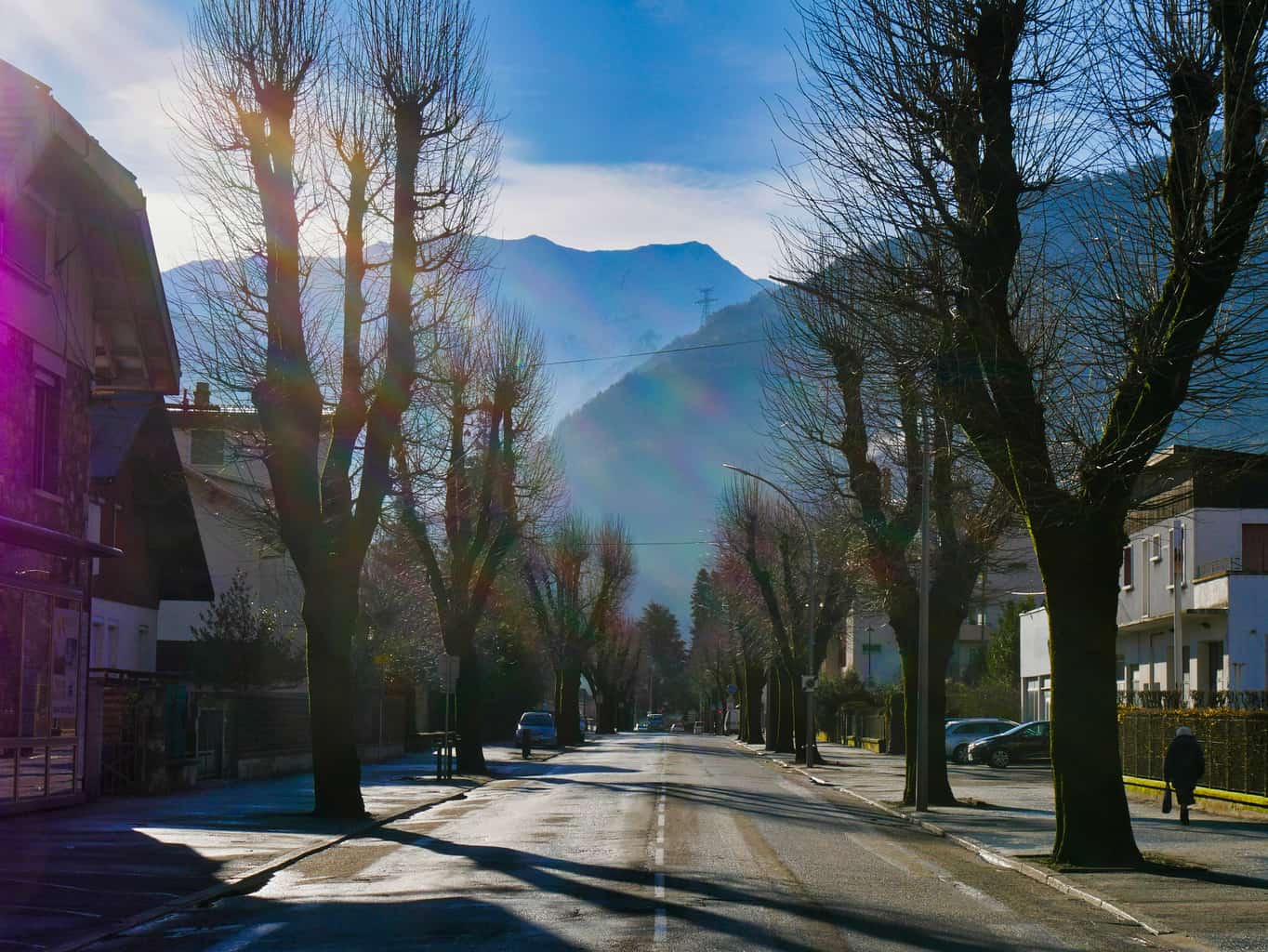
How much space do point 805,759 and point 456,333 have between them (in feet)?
67.8

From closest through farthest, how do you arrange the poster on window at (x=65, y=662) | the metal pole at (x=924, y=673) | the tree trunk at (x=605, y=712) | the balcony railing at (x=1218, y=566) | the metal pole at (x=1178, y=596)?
the poster on window at (x=65, y=662) → the metal pole at (x=924, y=673) → the metal pole at (x=1178, y=596) → the balcony railing at (x=1218, y=566) → the tree trunk at (x=605, y=712)

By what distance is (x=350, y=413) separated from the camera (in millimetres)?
21969

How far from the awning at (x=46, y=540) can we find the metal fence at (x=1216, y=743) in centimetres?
1583

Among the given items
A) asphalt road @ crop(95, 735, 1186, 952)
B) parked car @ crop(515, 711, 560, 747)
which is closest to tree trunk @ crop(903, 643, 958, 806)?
asphalt road @ crop(95, 735, 1186, 952)

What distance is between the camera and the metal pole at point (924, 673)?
25.3m

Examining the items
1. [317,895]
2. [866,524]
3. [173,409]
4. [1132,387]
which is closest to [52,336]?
[317,895]

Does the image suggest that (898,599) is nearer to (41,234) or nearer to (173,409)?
(41,234)

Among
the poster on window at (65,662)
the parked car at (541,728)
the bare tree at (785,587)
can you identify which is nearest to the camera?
the poster on window at (65,662)

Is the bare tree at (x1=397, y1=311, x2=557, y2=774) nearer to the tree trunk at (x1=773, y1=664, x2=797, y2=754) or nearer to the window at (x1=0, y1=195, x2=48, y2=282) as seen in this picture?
the window at (x1=0, y1=195, x2=48, y2=282)

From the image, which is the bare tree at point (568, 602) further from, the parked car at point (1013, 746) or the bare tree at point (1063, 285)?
the bare tree at point (1063, 285)

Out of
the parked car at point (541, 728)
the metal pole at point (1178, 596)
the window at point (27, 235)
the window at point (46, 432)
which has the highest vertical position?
the window at point (27, 235)

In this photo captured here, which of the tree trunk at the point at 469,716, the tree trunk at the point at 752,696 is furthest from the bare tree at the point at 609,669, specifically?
the tree trunk at the point at 469,716

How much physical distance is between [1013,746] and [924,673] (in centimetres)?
2349

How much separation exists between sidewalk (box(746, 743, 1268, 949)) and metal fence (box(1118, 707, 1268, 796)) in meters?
0.76
